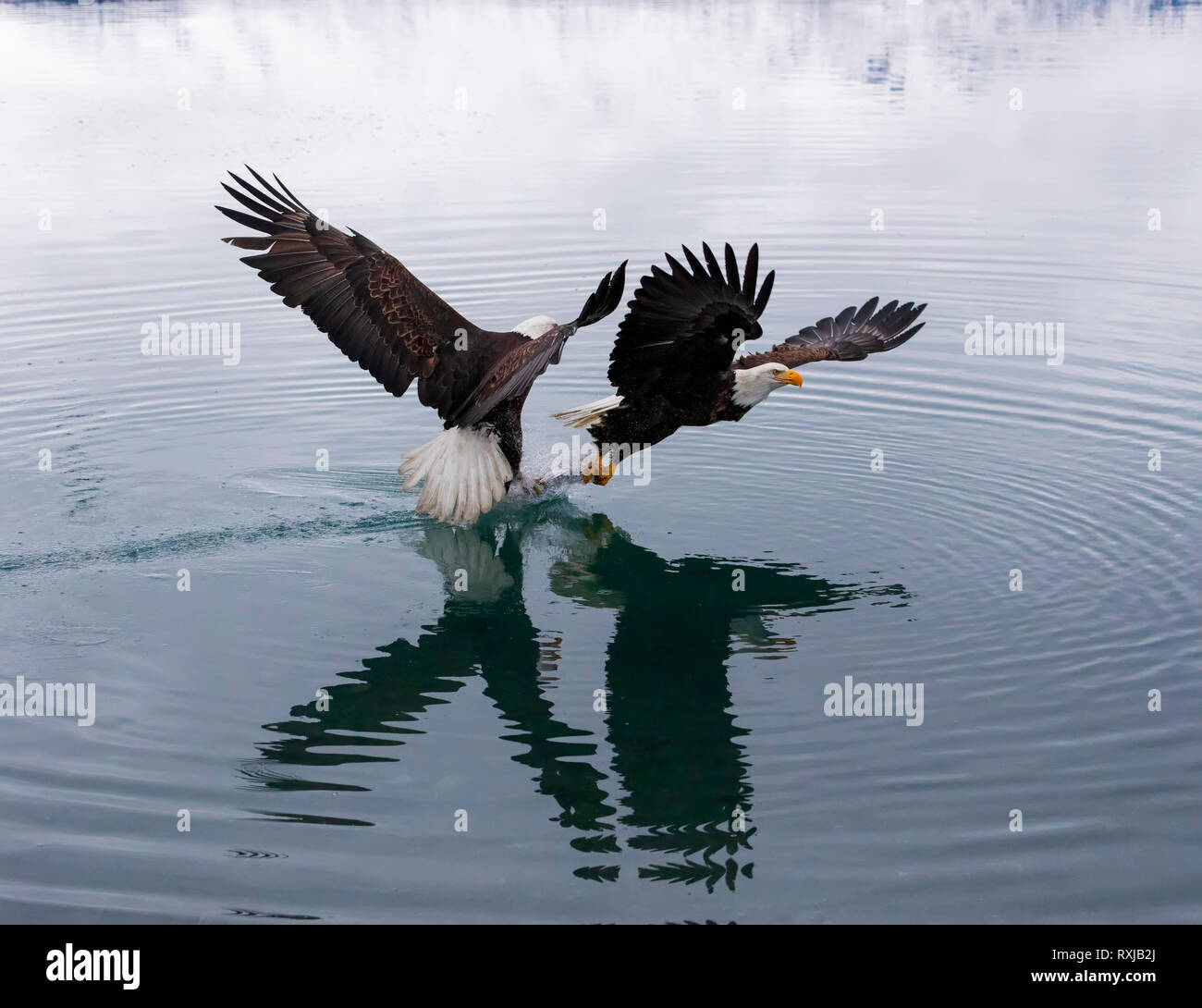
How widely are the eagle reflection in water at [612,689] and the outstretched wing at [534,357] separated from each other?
1.20 meters

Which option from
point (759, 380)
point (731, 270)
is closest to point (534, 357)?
point (731, 270)

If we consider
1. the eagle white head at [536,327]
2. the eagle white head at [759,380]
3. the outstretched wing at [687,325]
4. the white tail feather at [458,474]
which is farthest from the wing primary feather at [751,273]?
the white tail feather at [458,474]

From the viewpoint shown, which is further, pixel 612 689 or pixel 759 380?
pixel 759 380

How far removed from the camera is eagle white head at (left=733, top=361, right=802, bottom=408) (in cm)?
889

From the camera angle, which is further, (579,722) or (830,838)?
(579,722)

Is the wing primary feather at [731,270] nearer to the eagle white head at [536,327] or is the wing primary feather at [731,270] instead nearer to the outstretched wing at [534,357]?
the outstretched wing at [534,357]

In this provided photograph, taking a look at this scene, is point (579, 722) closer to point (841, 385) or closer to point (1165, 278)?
point (841, 385)

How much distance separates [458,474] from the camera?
933cm

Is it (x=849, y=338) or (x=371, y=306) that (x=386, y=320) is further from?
(x=849, y=338)

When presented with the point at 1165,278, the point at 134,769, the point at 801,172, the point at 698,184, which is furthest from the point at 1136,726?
the point at 801,172

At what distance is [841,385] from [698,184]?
876cm

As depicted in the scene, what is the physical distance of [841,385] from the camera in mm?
12078

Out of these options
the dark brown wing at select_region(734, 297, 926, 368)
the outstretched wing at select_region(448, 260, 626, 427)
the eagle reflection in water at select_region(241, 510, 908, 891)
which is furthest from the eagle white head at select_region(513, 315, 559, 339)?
the eagle reflection in water at select_region(241, 510, 908, 891)

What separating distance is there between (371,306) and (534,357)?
166 cm
